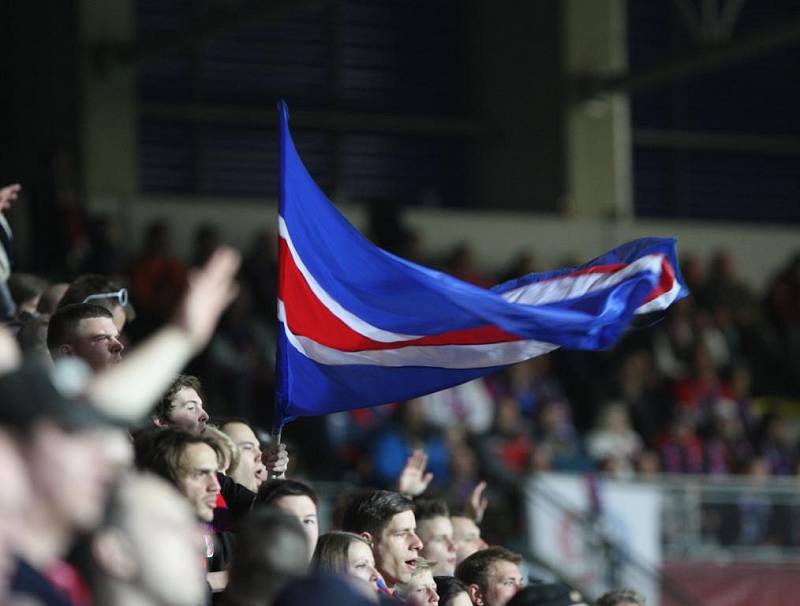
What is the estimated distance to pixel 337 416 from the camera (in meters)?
14.1

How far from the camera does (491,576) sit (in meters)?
6.79

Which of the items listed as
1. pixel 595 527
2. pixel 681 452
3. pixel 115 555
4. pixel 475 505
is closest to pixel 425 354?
pixel 475 505

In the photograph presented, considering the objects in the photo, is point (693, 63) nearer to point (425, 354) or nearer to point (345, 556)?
point (425, 354)

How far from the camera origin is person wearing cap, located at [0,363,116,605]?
314 cm

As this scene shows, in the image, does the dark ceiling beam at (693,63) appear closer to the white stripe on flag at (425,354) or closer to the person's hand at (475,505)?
the person's hand at (475,505)

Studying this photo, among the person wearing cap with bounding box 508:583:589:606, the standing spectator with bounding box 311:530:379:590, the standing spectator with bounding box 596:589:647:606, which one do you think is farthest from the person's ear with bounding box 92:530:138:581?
the standing spectator with bounding box 596:589:647:606

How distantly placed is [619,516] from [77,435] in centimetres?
1104

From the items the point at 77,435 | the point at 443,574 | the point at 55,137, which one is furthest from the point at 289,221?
the point at 55,137

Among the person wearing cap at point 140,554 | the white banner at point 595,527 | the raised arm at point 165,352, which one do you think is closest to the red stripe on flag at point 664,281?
the raised arm at point 165,352

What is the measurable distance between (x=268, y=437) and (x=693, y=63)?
10.3 m

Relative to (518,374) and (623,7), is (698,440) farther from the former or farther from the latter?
(623,7)

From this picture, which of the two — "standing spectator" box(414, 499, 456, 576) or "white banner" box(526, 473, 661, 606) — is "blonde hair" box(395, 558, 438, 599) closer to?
"standing spectator" box(414, 499, 456, 576)

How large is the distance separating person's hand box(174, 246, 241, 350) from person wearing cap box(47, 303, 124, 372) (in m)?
2.11

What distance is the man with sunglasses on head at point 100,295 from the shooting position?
6.46m
